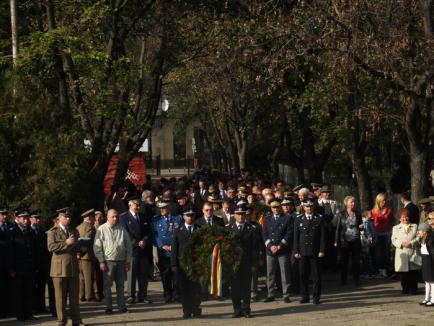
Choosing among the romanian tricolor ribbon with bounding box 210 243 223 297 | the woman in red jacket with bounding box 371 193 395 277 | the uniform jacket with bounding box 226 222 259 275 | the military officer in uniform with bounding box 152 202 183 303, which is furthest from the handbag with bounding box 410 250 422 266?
the military officer in uniform with bounding box 152 202 183 303

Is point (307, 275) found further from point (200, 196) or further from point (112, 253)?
point (200, 196)

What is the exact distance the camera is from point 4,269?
17109 millimetres

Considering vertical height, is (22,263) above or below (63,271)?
above

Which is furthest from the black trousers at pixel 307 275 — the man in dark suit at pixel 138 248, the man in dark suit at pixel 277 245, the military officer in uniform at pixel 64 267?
the military officer in uniform at pixel 64 267

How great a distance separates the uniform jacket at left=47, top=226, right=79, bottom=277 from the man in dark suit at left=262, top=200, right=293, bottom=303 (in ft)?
13.0

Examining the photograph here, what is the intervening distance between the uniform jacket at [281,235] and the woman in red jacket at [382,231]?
3.35 m

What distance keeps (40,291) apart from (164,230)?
2.45 metres

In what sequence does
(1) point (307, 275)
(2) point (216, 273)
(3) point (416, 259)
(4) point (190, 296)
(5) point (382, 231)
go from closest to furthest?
(2) point (216, 273) → (4) point (190, 296) → (1) point (307, 275) → (3) point (416, 259) → (5) point (382, 231)

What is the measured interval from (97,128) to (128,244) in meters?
6.72

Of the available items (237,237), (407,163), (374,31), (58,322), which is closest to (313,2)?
(374,31)

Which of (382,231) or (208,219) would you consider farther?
(382,231)

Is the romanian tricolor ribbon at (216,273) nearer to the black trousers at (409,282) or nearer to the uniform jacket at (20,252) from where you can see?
the uniform jacket at (20,252)

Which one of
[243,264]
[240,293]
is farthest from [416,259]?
[240,293]

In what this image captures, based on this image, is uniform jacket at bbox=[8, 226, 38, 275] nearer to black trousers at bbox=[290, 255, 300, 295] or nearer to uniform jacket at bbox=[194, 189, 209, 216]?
black trousers at bbox=[290, 255, 300, 295]
